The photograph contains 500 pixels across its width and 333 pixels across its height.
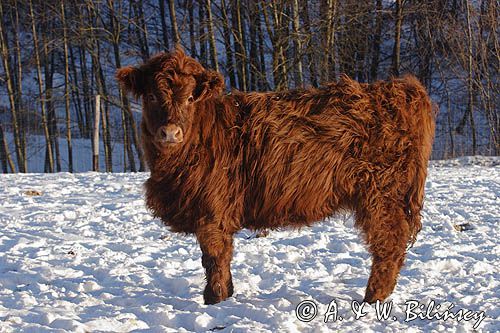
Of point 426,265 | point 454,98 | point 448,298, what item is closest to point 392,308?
point 448,298

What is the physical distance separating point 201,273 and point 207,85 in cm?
190

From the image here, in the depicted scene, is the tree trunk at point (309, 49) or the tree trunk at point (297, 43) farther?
the tree trunk at point (297, 43)

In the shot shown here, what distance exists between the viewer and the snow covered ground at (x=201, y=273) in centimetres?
414

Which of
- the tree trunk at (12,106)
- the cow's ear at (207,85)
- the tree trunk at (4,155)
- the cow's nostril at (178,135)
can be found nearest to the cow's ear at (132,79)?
the cow's ear at (207,85)

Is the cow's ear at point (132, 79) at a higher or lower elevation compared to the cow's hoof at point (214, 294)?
higher

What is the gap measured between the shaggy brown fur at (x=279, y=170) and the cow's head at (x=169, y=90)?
10mm

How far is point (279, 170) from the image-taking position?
4688 mm

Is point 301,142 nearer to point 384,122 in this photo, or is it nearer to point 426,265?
point 384,122

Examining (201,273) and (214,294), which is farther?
(201,273)

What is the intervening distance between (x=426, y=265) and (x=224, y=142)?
237 cm

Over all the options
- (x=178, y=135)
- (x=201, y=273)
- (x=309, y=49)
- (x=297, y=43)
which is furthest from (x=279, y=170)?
(x=297, y=43)

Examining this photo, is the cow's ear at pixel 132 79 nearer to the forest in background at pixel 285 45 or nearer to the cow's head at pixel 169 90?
the cow's head at pixel 169 90

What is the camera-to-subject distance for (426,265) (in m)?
5.62

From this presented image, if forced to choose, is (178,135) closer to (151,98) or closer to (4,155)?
(151,98)
